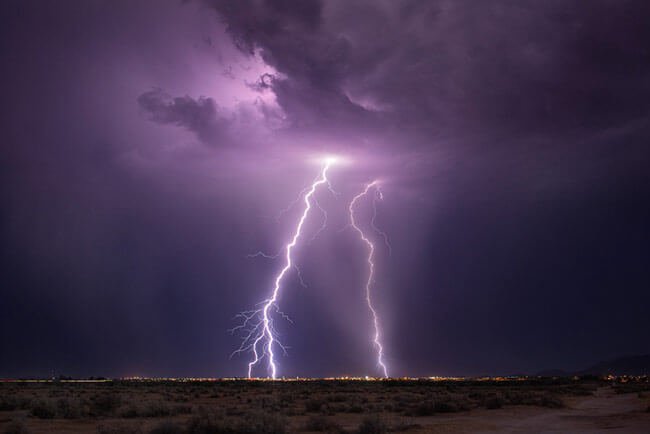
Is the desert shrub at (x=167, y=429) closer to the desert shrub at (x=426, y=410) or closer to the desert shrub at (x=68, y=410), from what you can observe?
the desert shrub at (x=68, y=410)

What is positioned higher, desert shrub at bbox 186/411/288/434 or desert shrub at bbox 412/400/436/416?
desert shrub at bbox 412/400/436/416

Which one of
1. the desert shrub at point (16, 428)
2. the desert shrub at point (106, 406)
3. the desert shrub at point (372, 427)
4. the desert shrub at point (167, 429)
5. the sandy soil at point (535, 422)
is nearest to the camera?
the desert shrub at point (16, 428)

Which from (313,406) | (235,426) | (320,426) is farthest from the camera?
(313,406)

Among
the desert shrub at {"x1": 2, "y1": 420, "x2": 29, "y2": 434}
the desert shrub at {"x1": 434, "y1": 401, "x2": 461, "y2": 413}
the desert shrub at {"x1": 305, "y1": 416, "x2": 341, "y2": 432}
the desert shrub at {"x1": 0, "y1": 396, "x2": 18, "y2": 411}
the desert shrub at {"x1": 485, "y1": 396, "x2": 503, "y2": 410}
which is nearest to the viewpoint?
the desert shrub at {"x1": 2, "y1": 420, "x2": 29, "y2": 434}

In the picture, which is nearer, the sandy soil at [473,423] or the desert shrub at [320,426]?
the sandy soil at [473,423]

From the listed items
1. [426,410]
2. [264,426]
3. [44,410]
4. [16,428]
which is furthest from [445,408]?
[16,428]

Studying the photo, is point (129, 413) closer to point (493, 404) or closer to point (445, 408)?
point (445, 408)

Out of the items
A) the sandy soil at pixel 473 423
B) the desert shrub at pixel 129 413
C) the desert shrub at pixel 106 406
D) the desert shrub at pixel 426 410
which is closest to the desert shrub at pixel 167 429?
the sandy soil at pixel 473 423

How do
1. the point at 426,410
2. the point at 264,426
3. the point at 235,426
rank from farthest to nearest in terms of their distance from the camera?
the point at 426,410 < the point at 235,426 < the point at 264,426

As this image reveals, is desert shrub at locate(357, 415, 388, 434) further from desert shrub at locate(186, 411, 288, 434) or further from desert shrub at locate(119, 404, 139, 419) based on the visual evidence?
desert shrub at locate(119, 404, 139, 419)

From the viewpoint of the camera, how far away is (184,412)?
22188 mm

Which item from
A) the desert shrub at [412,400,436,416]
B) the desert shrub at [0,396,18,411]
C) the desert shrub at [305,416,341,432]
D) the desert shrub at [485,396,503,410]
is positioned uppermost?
the desert shrub at [0,396,18,411]

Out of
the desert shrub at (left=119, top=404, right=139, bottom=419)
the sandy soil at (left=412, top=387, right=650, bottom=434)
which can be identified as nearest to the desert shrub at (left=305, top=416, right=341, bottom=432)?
the sandy soil at (left=412, top=387, right=650, bottom=434)

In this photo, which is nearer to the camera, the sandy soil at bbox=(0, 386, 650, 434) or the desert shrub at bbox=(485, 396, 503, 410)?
the sandy soil at bbox=(0, 386, 650, 434)
